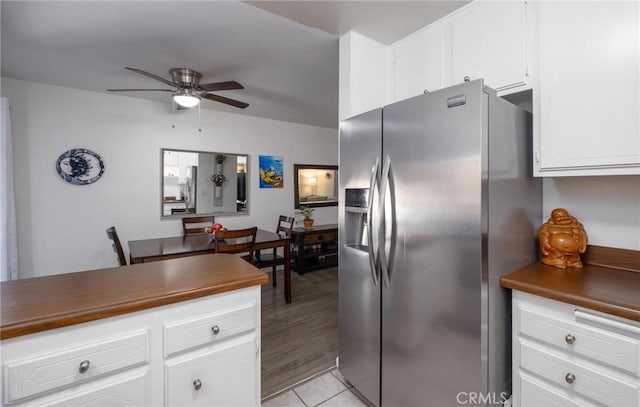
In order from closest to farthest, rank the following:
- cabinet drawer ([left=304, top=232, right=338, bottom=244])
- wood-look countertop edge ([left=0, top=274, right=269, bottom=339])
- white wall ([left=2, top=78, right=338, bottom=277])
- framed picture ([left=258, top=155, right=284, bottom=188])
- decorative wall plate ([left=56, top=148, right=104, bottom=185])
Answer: wood-look countertop edge ([left=0, top=274, right=269, bottom=339])
white wall ([left=2, top=78, right=338, bottom=277])
decorative wall plate ([left=56, top=148, right=104, bottom=185])
cabinet drawer ([left=304, top=232, right=338, bottom=244])
framed picture ([left=258, top=155, right=284, bottom=188])

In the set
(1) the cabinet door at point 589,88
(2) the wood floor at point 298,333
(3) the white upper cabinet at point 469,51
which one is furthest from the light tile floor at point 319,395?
(3) the white upper cabinet at point 469,51

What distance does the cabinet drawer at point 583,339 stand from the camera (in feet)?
3.19

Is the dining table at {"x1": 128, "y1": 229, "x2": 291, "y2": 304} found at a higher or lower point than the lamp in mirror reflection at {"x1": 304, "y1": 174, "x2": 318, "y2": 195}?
lower

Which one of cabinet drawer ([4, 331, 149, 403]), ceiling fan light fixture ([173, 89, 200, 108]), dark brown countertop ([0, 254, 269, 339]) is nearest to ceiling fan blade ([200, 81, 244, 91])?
ceiling fan light fixture ([173, 89, 200, 108])

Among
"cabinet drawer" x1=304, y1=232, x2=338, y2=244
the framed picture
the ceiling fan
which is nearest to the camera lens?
the ceiling fan

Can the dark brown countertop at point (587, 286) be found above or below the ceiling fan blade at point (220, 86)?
below

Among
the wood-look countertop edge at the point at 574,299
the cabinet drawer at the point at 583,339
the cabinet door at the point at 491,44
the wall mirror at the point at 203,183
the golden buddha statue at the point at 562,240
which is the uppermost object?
the cabinet door at the point at 491,44

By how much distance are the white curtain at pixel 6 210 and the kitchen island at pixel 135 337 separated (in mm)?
1988

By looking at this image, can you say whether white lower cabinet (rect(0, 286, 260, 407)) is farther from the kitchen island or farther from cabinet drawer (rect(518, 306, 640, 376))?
cabinet drawer (rect(518, 306, 640, 376))

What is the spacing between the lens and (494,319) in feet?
4.06

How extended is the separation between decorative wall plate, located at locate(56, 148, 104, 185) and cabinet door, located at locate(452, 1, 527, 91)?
3870 mm

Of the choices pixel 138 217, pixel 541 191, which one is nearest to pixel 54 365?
pixel 541 191

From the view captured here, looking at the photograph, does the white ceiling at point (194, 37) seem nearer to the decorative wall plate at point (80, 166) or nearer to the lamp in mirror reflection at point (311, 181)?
the decorative wall plate at point (80, 166)

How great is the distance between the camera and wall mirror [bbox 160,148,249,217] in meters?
3.77
